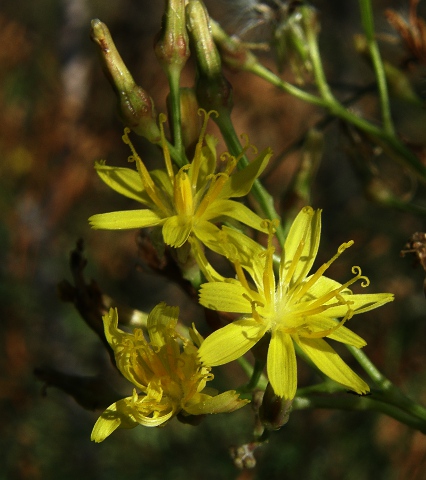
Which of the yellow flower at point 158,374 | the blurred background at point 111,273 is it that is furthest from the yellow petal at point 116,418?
the blurred background at point 111,273

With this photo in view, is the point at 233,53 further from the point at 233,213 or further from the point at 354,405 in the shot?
the point at 354,405

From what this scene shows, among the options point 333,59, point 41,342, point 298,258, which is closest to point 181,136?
point 298,258

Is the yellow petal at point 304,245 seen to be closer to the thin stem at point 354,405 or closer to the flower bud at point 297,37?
the thin stem at point 354,405

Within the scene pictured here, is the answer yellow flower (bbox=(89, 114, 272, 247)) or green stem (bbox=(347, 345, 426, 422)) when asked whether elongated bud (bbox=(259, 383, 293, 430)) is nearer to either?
green stem (bbox=(347, 345, 426, 422))

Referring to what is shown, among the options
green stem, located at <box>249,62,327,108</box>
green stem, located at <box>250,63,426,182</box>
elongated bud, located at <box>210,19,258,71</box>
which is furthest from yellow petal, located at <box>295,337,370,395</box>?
elongated bud, located at <box>210,19,258,71</box>

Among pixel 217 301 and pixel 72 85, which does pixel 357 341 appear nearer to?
pixel 217 301

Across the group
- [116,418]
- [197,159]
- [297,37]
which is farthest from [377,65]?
[116,418]
